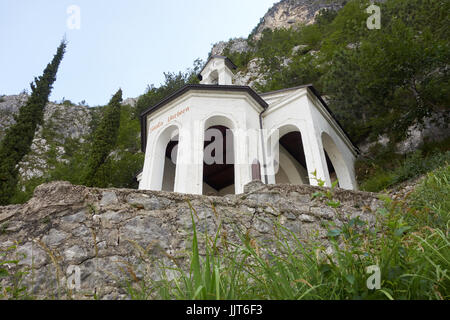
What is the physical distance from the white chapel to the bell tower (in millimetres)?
2449

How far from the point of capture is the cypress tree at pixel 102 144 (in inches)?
619

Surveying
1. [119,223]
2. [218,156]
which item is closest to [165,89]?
[218,156]

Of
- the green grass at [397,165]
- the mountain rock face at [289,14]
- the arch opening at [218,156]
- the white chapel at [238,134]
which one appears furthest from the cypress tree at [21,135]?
the mountain rock face at [289,14]

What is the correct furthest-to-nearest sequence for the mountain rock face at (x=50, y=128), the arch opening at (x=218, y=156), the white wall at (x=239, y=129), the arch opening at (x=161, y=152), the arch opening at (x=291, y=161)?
1. the mountain rock face at (x=50, y=128)
2. the arch opening at (x=291, y=161)
3. the arch opening at (x=218, y=156)
4. the arch opening at (x=161, y=152)
5. the white wall at (x=239, y=129)

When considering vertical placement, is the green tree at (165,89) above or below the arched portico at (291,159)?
above

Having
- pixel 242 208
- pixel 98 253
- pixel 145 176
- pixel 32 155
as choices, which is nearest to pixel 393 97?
pixel 145 176

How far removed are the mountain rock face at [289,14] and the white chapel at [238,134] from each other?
1862 inches

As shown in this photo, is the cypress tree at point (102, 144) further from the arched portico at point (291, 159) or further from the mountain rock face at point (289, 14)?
the mountain rock face at point (289, 14)

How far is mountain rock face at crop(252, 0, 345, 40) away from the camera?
5538 centimetres

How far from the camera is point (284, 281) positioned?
6.03 ft

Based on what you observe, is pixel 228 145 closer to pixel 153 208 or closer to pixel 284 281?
pixel 153 208

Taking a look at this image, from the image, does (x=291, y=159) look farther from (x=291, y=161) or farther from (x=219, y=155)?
(x=219, y=155)

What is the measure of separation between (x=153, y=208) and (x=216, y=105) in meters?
6.93

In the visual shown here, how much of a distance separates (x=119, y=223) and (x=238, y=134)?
6756 mm
